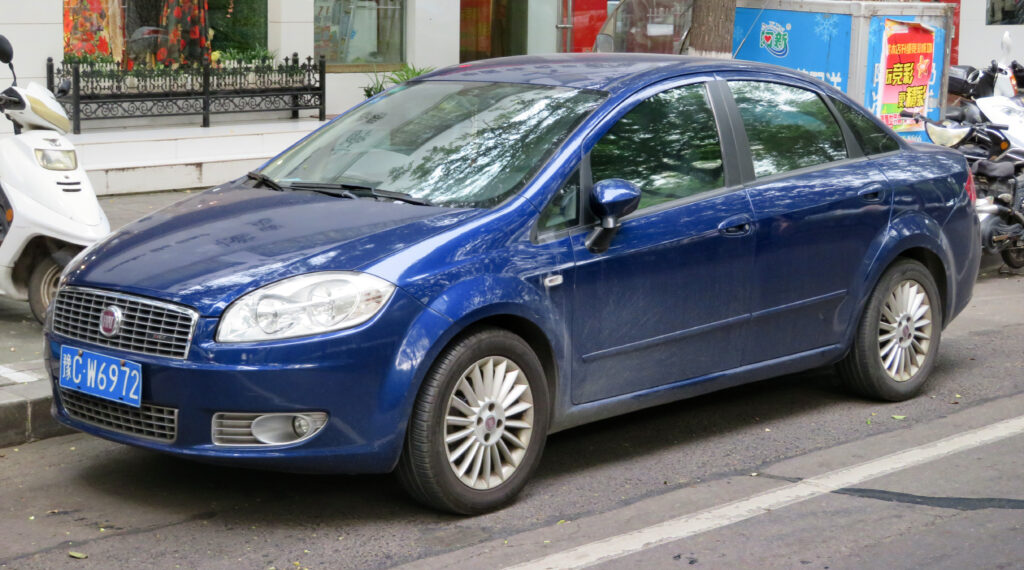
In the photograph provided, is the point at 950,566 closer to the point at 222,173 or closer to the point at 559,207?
the point at 559,207

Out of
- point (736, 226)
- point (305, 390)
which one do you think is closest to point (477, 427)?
point (305, 390)

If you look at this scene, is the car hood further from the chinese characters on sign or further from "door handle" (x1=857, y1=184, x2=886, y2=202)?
the chinese characters on sign

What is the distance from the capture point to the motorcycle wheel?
1043cm

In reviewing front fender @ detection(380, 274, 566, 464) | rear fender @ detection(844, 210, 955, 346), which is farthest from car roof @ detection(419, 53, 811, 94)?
front fender @ detection(380, 274, 566, 464)

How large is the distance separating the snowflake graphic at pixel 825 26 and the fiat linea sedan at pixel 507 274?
4845 millimetres

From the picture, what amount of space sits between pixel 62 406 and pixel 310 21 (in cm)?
1027

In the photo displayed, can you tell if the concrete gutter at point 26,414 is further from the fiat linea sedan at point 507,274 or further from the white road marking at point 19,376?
the fiat linea sedan at point 507,274

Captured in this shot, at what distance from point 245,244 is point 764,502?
2.10 meters

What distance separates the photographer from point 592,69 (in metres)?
5.77

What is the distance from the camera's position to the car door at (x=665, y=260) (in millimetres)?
5145

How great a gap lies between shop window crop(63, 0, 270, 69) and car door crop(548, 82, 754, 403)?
849 centimetres

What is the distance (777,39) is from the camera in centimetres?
1154

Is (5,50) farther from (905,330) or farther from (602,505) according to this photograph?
(905,330)

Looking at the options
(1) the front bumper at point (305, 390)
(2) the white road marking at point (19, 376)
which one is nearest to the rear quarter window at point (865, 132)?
(1) the front bumper at point (305, 390)
